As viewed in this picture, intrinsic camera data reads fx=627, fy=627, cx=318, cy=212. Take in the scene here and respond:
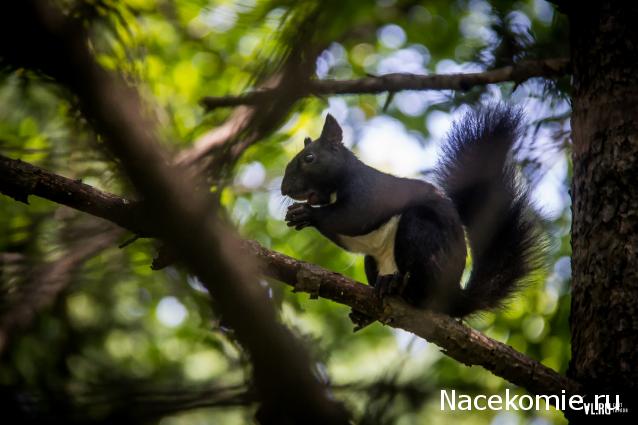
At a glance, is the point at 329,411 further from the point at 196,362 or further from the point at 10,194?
the point at 196,362

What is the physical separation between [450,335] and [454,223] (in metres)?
0.89

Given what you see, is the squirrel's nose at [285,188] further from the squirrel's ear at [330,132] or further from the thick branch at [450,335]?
the thick branch at [450,335]

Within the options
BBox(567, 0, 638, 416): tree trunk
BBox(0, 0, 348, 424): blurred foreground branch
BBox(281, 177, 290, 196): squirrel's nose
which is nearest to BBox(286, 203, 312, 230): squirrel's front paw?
BBox(281, 177, 290, 196): squirrel's nose

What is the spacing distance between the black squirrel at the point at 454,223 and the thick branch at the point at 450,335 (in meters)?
0.37

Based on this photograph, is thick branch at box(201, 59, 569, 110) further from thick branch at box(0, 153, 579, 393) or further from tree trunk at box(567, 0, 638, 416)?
thick branch at box(0, 153, 579, 393)

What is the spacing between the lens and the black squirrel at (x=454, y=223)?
2.95m

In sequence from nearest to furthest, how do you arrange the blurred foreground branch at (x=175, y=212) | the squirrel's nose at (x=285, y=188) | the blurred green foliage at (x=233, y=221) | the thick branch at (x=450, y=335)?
the blurred foreground branch at (x=175, y=212) → the blurred green foliage at (x=233, y=221) → the thick branch at (x=450, y=335) → the squirrel's nose at (x=285, y=188)

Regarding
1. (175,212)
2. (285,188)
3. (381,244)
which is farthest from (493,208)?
(175,212)

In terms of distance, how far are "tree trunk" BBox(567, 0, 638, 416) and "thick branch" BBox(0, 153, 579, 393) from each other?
17 cm

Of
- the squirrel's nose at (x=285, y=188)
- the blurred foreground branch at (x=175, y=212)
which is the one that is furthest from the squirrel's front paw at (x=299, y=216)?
the blurred foreground branch at (x=175, y=212)

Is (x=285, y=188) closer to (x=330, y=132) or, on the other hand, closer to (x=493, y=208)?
(x=330, y=132)

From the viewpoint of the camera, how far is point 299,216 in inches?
125

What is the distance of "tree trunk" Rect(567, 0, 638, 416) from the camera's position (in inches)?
88.6

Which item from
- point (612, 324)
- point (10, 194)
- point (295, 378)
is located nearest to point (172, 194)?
point (295, 378)
